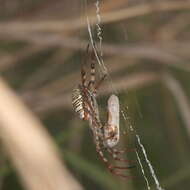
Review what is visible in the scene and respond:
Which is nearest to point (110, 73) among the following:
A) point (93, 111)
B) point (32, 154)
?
point (93, 111)

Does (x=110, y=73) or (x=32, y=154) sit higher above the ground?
(x=110, y=73)

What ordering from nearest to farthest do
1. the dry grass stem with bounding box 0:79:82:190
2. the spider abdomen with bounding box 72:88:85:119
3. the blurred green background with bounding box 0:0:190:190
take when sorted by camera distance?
the dry grass stem with bounding box 0:79:82:190
the spider abdomen with bounding box 72:88:85:119
the blurred green background with bounding box 0:0:190:190

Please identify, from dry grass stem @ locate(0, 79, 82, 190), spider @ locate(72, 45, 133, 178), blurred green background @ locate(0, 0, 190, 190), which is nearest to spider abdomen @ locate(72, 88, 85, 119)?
spider @ locate(72, 45, 133, 178)

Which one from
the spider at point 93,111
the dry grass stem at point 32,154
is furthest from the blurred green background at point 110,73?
the dry grass stem at point 32,154

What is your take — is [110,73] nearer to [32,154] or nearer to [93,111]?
[93,111]

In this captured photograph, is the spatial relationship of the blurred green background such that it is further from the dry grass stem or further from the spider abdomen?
the dry grass stem

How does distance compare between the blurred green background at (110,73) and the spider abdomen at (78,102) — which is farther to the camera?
the blurred green background at (110,73)

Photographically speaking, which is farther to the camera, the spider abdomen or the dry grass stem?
the spider abdomen

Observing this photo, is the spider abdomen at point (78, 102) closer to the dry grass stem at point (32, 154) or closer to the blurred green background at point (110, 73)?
the blurred green background at point (110, 73)

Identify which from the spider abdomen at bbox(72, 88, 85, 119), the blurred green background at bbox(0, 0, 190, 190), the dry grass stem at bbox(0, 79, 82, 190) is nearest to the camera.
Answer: the dry grass stem at bbox(0, 79, 82, 190)
